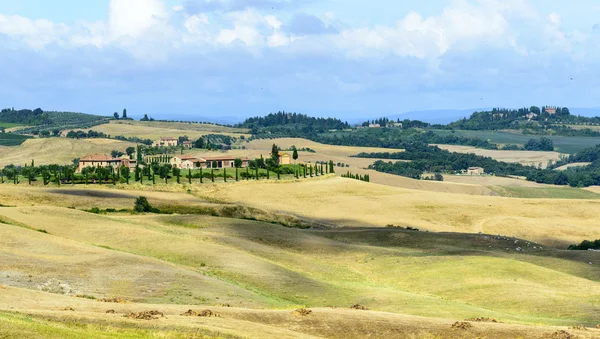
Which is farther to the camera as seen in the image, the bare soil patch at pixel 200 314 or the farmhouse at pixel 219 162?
the farmhouse at pixel 219 162

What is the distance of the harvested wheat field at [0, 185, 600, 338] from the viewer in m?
36.8

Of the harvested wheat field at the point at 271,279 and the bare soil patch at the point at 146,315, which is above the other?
the bare soil patch at the point at 146,315

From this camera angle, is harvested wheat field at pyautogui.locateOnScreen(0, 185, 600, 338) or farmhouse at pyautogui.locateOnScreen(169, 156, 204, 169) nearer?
harvested wheat field at pyautogui.locateOnScreen(0, 185, 600, 338)

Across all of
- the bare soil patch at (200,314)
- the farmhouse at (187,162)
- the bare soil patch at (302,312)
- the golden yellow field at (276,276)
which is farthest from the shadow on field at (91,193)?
the bare soil patch at (200,314)

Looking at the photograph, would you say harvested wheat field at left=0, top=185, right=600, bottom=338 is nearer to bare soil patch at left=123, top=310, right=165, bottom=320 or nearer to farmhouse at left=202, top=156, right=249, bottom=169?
bare soil patch at left=123, top=310, right=165, bottom=320

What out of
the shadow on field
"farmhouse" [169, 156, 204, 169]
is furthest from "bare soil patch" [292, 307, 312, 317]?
"farmhouse" [169, 156, 204, 169]

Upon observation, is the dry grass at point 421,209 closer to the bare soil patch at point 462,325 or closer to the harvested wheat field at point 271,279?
the harvested wheat field at point 271,279

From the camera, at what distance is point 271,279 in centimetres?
5594

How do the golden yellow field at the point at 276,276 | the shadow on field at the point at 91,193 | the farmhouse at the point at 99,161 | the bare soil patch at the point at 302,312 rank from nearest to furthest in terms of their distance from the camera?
the golden yellow field at the point at 276,276 → the bare soil patch at the point at 302,312 → the shadow on field at the point at 91,193 → the farmhouse at the point at 99,161

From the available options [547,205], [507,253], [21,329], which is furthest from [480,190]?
[21,329]

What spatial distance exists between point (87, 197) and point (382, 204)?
144 ft

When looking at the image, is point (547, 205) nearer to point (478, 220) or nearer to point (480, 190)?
point (478, 220)

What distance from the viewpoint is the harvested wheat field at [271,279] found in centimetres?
3681

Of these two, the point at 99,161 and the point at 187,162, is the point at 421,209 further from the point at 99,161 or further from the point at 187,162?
the point at 99,161
